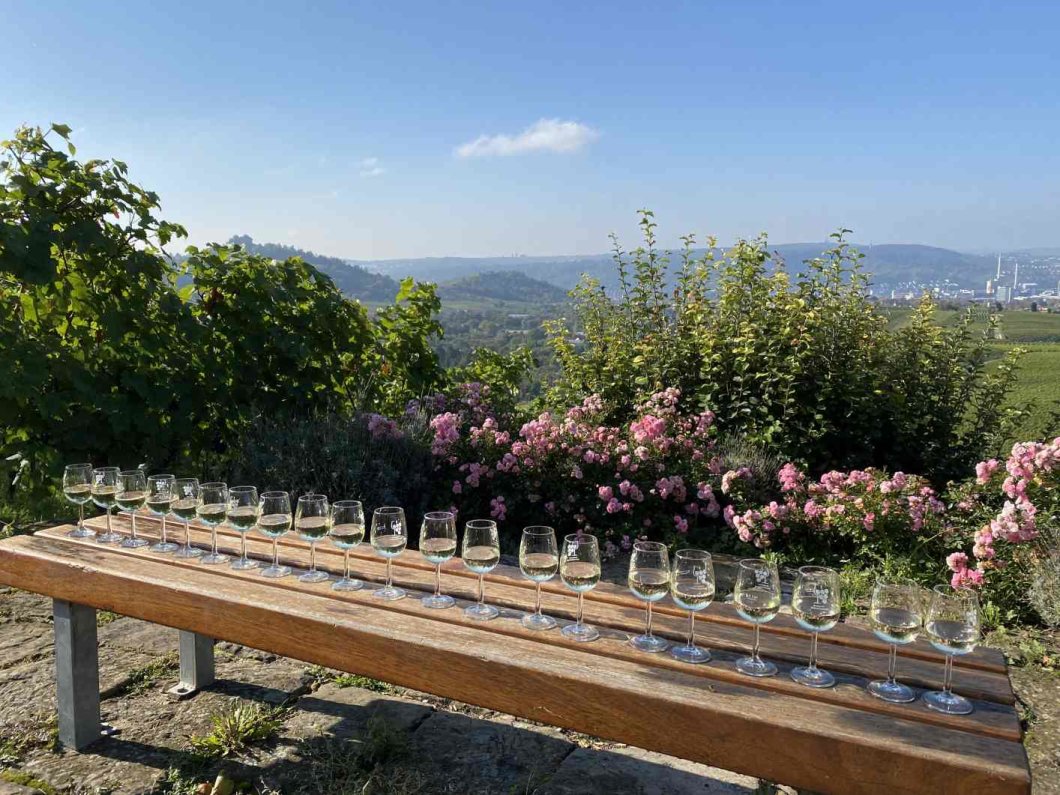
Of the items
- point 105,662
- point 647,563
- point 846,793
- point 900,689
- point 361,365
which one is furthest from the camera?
point 361,365

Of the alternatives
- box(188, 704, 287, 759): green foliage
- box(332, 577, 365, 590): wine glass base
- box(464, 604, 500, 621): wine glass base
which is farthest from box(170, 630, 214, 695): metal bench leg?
box(464, 604, 500, 621): wine glass base

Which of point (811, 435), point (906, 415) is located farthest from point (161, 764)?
point (906, 415)

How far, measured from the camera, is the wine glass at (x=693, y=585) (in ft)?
5.99

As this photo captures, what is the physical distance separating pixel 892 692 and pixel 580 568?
2.27 ft

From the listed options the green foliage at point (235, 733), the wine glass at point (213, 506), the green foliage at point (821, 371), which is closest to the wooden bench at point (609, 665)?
the wine glass at point (213, 506)

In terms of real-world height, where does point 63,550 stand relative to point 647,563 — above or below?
below

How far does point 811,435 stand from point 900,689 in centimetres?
397

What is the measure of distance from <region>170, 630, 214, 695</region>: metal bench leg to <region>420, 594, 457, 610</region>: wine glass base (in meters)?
1.44

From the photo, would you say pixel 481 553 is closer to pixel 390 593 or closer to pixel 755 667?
pixel 390 593

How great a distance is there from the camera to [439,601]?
85.5 inches

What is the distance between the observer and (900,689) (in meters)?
1.70

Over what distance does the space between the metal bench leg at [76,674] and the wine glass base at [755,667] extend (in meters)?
2.11

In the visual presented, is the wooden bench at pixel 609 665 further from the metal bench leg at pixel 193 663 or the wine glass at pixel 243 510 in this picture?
the metal bench leg at pixel 193 663

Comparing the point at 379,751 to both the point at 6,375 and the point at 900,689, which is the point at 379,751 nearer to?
the point at 900,689
